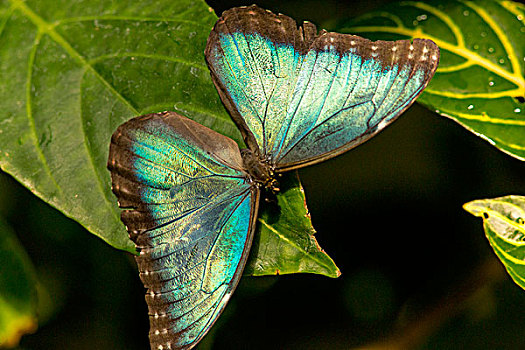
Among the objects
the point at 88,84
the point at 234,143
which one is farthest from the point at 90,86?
the point at 234,143

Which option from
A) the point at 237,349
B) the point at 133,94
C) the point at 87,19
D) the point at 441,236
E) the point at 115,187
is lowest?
the point at 237,349

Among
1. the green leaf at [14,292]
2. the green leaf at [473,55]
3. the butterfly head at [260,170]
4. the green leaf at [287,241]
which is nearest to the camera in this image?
the green leaf at [287,241]

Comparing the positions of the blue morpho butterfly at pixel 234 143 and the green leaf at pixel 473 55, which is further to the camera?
the green leaf at pixel 473 55

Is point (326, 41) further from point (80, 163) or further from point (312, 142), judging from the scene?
point (80, 163)

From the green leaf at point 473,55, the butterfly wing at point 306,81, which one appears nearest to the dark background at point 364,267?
the green leaf at point 473,55

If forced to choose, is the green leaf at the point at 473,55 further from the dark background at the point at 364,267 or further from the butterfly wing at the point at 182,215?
the butterfly wing at the point at 182,215

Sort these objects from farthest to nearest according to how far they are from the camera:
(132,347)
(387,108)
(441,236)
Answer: (441,236) < (132,347) < (387,108)

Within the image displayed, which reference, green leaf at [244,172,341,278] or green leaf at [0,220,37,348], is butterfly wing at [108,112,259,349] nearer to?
green leaf at [244,172,341,278]

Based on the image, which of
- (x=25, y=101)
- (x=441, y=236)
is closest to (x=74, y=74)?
(x=25, y=101)
